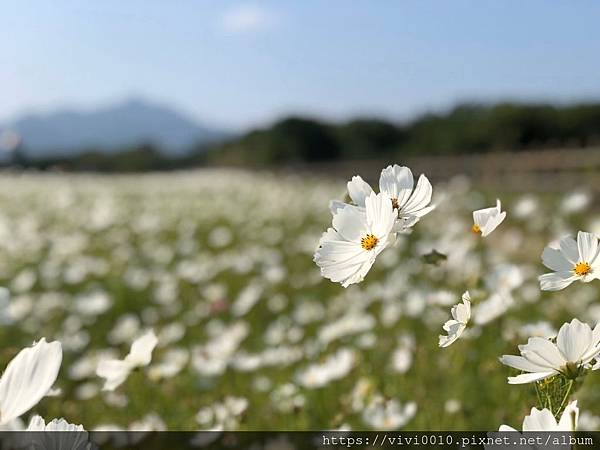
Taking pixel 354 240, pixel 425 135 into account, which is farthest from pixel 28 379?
pixel 425 135

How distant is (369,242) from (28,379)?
445mm

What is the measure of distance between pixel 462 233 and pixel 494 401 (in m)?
2.16

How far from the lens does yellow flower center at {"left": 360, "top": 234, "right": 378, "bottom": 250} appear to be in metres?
A: 0.87

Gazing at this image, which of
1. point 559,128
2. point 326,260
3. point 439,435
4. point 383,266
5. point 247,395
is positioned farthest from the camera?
point 559,128

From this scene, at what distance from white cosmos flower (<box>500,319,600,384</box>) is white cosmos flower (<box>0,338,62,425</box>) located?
495 millimetres

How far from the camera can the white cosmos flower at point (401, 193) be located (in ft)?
2.89

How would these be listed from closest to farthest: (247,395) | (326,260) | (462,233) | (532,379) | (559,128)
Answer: (532,379) → (326,260) → (247,395) → (462,233) → (559,128)

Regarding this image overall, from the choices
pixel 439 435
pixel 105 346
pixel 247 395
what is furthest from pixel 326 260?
pixel 105 346

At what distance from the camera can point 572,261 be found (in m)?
0.92

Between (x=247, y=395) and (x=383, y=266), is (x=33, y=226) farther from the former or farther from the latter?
(x=247, y=395)

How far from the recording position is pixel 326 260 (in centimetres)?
88

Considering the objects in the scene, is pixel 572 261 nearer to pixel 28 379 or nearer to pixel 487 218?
pixel 487 218

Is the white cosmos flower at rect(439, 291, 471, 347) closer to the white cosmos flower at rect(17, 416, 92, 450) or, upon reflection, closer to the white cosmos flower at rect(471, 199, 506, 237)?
the white cosmos flower at rect(471, 199, 506, 237)

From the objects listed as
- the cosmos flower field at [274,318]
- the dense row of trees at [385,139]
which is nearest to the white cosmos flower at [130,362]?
the cosmos flower field at [274,318]
